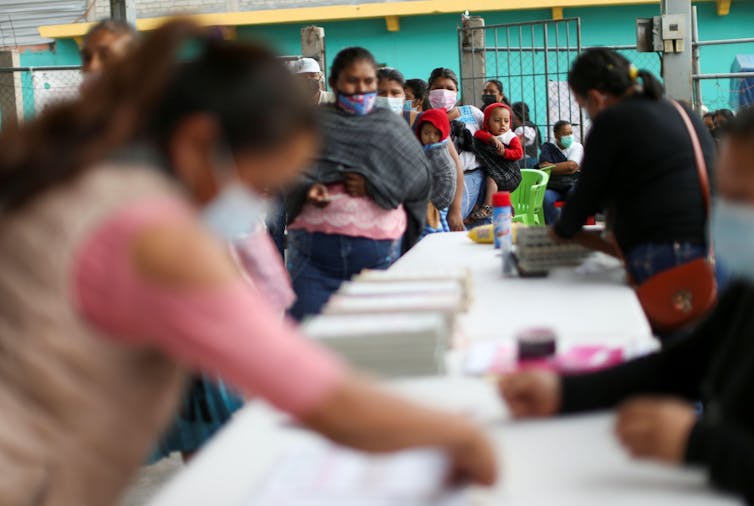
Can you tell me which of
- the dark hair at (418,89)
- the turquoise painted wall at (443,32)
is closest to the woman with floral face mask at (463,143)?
the dark hair at (418,89)

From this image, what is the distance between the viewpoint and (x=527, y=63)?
1391 centimetres

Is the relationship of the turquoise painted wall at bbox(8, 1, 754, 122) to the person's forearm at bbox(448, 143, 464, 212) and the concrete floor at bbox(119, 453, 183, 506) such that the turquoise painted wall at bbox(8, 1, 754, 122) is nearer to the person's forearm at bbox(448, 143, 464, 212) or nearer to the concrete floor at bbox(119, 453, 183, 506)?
the person's forearm at bbox(448, 143, 464, 212)

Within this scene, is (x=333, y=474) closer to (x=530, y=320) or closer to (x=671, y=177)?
(x=530, y=320)

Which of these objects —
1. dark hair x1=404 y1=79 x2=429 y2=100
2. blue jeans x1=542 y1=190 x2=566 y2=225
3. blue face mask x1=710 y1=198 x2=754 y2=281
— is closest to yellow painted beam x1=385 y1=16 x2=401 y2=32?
blue jeans x1=542 y1=190 x2=566 y2=225

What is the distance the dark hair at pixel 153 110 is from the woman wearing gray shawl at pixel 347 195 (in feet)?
9.71

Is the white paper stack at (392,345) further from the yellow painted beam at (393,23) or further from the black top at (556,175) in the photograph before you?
the yellow painted beam at (393,23)

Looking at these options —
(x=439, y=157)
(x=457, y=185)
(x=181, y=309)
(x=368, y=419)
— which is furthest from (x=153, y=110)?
(x=457, y=185)

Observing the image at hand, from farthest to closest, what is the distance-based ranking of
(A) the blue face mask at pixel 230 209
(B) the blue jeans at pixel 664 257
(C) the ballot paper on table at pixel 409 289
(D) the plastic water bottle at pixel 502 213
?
(D) the plastic water bottle at pixel 502 213, (B) the blue jeans at pixel 664 257, (C) the ballot paper on table at pixel 409 289, (A) the blue face mask at pixel 230 209

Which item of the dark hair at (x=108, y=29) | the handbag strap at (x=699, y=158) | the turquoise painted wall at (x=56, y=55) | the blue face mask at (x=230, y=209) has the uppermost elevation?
the turquoise painted wall at (x=56, y=55)

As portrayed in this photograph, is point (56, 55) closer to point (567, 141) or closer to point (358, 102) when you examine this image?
point (567, 141)

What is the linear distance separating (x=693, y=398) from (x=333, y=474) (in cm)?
85

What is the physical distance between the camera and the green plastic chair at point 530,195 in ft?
26.9

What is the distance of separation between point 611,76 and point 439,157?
243 cm

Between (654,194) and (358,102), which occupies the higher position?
(358,102)
